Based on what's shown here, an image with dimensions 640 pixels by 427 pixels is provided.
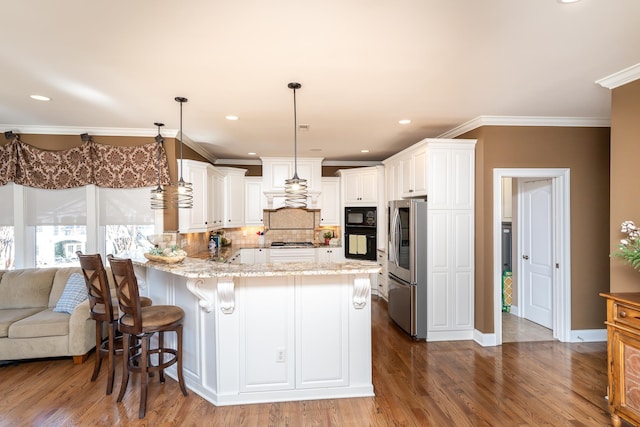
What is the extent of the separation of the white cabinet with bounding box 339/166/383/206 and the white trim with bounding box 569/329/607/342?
10.8 ft

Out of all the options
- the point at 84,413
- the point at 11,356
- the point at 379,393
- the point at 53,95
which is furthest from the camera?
the point at 11,356

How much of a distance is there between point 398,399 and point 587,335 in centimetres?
276

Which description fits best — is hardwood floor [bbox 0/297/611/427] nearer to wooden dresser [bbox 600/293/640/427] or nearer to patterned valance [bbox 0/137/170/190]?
wooden dresser [bbox 600/293/640/427]

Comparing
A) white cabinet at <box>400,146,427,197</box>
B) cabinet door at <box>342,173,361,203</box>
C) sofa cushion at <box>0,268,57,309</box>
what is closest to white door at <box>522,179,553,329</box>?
white cabinet at <box>400,146,427,197</box>

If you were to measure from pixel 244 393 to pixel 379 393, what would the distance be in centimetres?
110

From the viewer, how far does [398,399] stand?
2.77 meters

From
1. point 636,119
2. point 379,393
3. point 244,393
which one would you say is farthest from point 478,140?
point 244,393

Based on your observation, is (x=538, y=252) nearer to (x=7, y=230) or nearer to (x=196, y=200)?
(x=196, y=200)

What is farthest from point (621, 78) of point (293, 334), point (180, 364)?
point (180, 364)

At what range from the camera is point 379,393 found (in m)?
2.85

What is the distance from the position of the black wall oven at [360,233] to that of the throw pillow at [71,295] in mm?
4073

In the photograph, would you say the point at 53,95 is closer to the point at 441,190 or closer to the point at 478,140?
the point at 441,190

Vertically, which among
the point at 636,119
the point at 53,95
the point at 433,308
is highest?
the point at 53,95

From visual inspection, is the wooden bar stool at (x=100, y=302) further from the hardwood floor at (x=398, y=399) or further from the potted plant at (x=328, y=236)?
A: the potted plant at (x=328, y=236)
